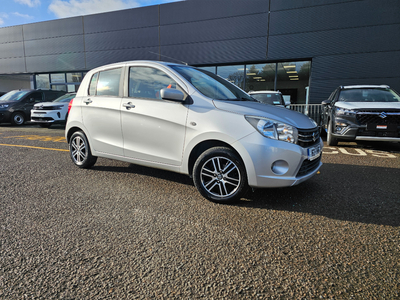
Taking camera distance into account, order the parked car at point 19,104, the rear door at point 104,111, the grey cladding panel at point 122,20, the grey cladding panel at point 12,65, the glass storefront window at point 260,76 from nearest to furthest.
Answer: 1. the rear door at point 104,111
2. the parked car at point 19,104
3. the glass storefront window at point 260,76
4. the grey cladding panel at point 122,20
5. the grey cladding panel at point 12,65

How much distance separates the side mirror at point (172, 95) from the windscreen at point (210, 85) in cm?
30

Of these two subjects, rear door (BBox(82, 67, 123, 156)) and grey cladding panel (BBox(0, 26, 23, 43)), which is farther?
grey cladding panel (BBox(0, 26, 23, 43))

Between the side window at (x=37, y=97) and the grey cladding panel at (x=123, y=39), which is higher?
the grey cladding panel at (x=123, y=39)

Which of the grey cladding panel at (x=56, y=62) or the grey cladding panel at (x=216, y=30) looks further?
the grey cladding panel at (x=56, y=62)

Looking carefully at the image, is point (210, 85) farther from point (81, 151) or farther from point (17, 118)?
point (17, 118)

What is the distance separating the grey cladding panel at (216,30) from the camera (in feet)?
48.1

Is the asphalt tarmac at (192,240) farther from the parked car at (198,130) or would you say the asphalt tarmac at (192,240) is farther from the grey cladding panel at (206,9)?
the grey cladding panel at (206,9)

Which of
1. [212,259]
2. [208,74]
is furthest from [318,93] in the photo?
[212,259]

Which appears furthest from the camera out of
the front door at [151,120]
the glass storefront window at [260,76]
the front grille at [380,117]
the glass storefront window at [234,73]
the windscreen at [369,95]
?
the glass storefront window at [234,73]

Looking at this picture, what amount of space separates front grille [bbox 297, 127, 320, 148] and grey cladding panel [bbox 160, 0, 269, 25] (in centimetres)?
1357

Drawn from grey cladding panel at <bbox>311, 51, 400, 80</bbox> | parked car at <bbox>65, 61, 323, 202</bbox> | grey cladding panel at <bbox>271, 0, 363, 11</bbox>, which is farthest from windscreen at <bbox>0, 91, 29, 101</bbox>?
grey cladding panel at <bbox>311, 51, 400, 80</bbox>

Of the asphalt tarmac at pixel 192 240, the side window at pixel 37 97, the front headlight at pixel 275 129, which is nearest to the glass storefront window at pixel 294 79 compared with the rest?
the asphalt tarmac at pixel 192 240

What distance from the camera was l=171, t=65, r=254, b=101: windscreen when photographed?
356 centimetres

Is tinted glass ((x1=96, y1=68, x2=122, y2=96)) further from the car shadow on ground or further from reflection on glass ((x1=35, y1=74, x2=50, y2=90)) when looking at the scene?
reflection on glass ((x1=35, y1=74, x2=50, y2=90))
